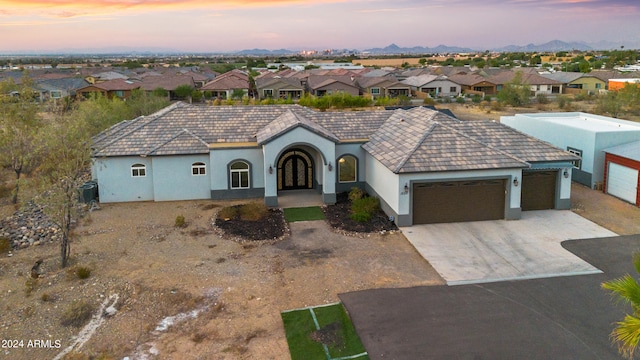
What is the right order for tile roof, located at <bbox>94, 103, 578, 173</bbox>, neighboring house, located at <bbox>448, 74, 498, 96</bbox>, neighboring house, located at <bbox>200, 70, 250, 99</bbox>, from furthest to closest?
neighboring house, located at <bbox>448, 74, 498, 96</bbox> < neighboring house, located at <bbox>200, 70, 250, 99</bbox> < tile roof, located at <bbox>94, 103, 578, 173</bbox>

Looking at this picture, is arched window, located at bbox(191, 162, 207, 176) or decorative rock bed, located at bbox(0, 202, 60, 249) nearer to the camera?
decorative rock bed, located at bbox(0, 202, 60, 249)

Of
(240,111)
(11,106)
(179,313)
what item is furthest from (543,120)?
(11,106)

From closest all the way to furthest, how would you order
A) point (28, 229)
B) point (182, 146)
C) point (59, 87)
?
1. point (28, 229)
2. point (182, 146)
3. point (59, 87)

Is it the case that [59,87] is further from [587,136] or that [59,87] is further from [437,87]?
[587,136]

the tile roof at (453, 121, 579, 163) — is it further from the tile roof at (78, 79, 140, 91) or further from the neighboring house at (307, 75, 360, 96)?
the tile roof at (78, 79, 140, 91)

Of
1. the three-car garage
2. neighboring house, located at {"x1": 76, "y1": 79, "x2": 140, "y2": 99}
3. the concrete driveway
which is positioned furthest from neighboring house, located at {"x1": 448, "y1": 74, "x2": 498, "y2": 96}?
the concrete driveway

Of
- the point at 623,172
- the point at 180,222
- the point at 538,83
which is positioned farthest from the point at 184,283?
the point at 538,83

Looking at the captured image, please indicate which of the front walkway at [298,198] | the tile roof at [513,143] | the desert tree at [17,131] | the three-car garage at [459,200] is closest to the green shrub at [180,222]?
the front walkway at [298,198]
